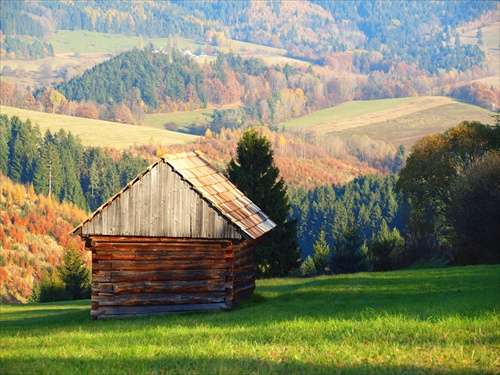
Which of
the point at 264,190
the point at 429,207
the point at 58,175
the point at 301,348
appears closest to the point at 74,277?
the point at 264,190

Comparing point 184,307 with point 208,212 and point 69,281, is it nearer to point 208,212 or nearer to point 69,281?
point 208,212

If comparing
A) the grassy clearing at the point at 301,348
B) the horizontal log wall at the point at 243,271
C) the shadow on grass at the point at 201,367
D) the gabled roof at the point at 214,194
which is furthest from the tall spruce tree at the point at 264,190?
the shadow on grass at the point at 201,367

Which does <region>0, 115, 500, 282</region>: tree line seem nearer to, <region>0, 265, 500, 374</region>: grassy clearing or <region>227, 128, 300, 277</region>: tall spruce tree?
<region>227, 128, 300, 277</region>: tall spruce tree

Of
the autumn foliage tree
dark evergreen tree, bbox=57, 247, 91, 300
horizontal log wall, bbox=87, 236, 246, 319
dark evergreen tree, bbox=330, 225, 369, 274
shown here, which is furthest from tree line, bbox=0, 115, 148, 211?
horizontal log wall, bbox=87, 236, 246, 319

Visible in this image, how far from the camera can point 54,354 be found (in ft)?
42.6

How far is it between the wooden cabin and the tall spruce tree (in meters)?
24.0

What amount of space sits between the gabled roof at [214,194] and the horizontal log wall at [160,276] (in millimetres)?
846

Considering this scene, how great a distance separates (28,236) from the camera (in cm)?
15600

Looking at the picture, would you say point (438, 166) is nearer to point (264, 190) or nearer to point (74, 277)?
point (264, 190)

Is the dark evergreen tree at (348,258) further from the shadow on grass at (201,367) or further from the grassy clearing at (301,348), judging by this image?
the shadow on grass at (201,367)

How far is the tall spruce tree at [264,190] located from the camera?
163ft

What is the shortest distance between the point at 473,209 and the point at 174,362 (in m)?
39.2

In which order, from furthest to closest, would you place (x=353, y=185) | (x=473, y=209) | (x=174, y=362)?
(x=353, y=185) → (x=473, y=209) → (x=174, y=362)

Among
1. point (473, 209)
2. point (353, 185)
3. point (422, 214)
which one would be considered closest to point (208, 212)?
point (473, 209)
